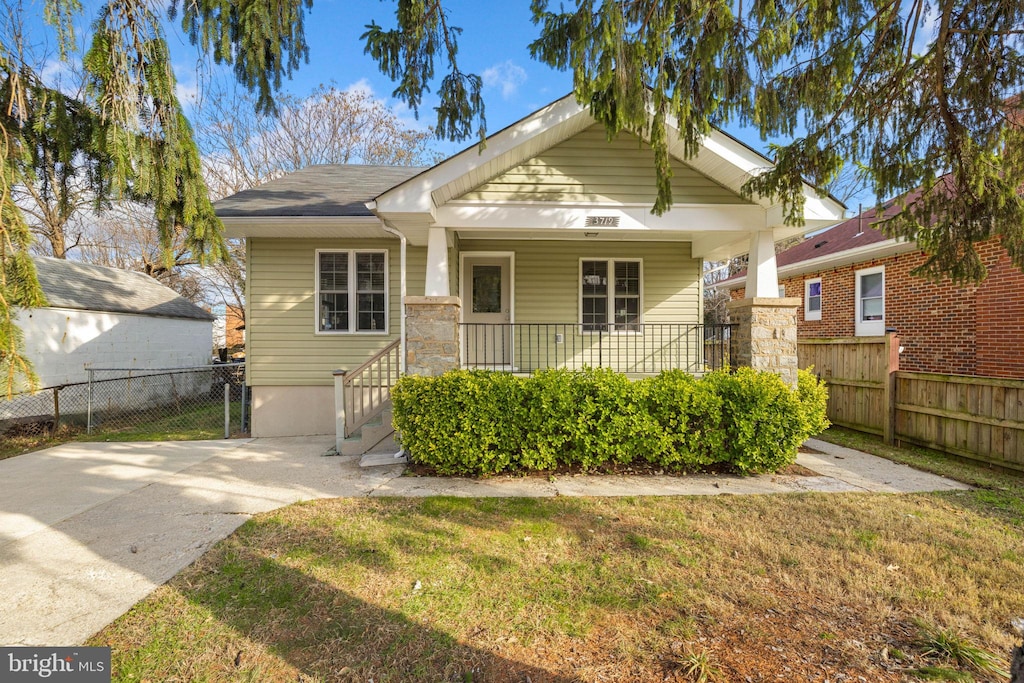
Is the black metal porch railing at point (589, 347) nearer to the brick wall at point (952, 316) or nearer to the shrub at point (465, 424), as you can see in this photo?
the shrub at point (465, 424)

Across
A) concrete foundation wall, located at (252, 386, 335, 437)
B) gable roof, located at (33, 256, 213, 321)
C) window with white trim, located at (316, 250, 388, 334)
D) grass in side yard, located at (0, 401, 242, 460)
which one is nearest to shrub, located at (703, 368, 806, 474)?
window with white trim, located at (316, 250, 388, 334)

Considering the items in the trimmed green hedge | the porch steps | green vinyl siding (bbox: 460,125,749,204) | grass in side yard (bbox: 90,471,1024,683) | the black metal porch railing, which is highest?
green vinyl siding (bbox: 460,125,749,204)

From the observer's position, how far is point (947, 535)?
3.56m

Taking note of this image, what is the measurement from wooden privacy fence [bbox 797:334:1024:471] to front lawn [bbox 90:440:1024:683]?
1810 millimetres

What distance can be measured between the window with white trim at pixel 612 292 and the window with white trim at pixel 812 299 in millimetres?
6973

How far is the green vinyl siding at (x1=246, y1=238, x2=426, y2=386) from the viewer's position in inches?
301

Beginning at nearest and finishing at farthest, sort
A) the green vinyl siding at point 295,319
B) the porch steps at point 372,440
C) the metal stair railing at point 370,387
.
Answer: the porch steps at point 372,440
the metal stair railing at point 370,387
the green vinyl siding at point 295,319

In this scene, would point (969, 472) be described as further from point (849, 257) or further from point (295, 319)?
point (295, 319)

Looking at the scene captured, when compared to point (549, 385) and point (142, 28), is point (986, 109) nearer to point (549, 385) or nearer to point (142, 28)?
point (549, 385)

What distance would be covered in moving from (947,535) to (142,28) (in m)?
6.95

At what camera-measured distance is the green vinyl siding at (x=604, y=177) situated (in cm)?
615

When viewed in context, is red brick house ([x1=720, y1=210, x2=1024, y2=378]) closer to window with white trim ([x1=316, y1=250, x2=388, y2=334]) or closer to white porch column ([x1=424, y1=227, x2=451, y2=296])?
white porch column ([x1=424, y1=227, x2=451, y2=296])

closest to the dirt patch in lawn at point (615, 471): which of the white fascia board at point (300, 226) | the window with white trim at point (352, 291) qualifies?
the window with white trim at point (352, 291)

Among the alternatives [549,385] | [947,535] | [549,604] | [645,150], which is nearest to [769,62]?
[645,150]
